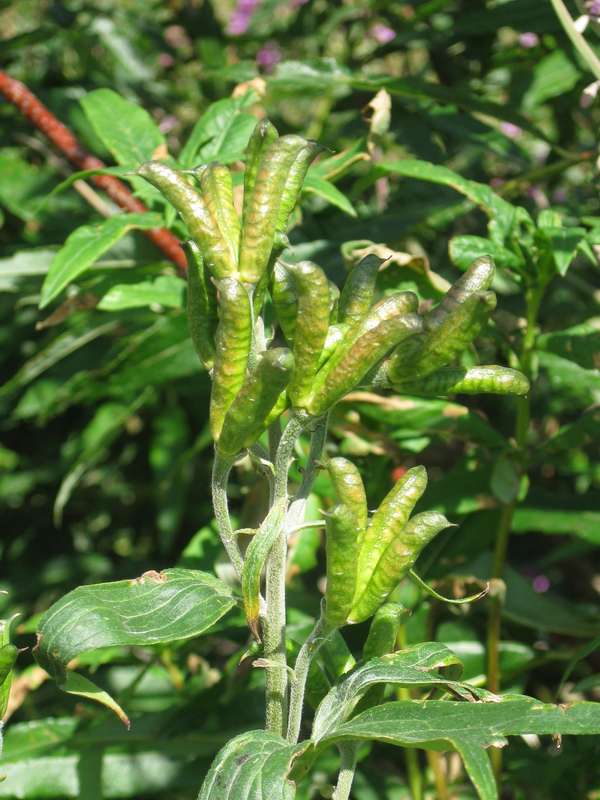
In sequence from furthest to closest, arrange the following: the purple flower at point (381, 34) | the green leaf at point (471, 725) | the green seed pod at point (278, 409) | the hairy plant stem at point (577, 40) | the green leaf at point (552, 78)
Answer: the purple flower at point (381, 34) < the green leaf at point (552, 78) < the hairy plant stem at point (577, 40) < the green seed pod at point (278, 409) < the green leaf at point (471, 725)

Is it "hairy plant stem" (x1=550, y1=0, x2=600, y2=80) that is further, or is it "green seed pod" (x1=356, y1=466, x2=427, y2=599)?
"hairy plant stem" (x1=550, y1=0, x2=600, y2=80)

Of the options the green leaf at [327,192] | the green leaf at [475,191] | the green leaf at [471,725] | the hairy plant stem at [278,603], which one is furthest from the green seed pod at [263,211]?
the green leaf at [475,191]

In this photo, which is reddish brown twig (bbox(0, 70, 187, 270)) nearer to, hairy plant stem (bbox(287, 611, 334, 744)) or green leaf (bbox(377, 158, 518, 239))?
green leaf (bbox(377, 158, 518, 239))

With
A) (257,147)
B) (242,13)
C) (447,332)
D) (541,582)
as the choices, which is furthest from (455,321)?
(242,13)

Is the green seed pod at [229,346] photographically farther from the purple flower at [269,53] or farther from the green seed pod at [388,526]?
the purple flower at [269,53]

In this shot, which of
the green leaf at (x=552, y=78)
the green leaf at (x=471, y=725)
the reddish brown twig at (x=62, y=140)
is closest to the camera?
the green leaf at (x=471, y=725)

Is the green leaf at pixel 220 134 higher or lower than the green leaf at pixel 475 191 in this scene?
higher

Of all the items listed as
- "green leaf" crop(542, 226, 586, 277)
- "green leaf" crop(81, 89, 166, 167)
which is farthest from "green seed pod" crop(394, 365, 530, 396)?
"green leaf" crop(81, 89, 166, 167)
